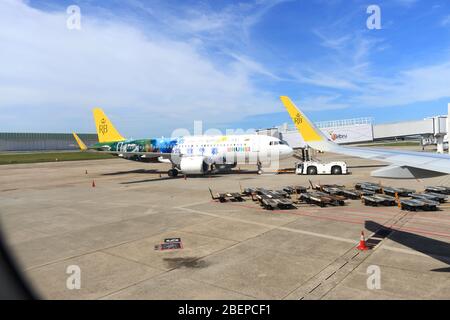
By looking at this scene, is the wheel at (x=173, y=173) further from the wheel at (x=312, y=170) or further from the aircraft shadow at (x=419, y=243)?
the aircraft shadow at (x=419, y=243)

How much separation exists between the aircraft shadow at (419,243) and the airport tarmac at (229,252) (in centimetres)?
3

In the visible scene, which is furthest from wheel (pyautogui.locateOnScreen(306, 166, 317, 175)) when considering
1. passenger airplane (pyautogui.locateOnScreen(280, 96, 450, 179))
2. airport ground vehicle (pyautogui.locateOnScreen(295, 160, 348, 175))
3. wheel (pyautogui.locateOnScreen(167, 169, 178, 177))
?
passenger airplane (pyautogui.locateOnScreen(280, 96, 450, 179))

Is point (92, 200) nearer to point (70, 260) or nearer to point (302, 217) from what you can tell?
Answer: point (70, 260)

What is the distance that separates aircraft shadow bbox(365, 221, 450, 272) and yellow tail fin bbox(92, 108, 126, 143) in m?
35.6

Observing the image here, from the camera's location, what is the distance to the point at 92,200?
21094mm

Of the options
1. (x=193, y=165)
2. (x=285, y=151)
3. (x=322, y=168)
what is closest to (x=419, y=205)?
(x=322, y=168)

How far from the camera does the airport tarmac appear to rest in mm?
7590

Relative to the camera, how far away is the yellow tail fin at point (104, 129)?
42125 millimetres

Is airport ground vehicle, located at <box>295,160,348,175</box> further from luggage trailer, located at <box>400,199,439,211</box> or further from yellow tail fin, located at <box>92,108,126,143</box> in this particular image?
yellow tail fin, located at <box>92,108,126,143</box>

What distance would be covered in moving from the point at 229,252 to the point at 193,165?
Result: 70.2 ft

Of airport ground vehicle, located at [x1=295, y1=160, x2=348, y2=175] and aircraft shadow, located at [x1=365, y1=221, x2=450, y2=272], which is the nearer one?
aircraft shadow, located at [x1=365, y1=221, x2=450, y2=272]

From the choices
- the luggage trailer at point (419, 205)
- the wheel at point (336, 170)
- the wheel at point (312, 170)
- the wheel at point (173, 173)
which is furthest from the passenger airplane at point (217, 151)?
the luggage trailer at point (419, 205)

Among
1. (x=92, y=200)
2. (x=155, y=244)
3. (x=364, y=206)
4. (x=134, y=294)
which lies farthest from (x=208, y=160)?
(x=134, y=294)

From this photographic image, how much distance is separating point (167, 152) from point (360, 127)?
31.3 m
